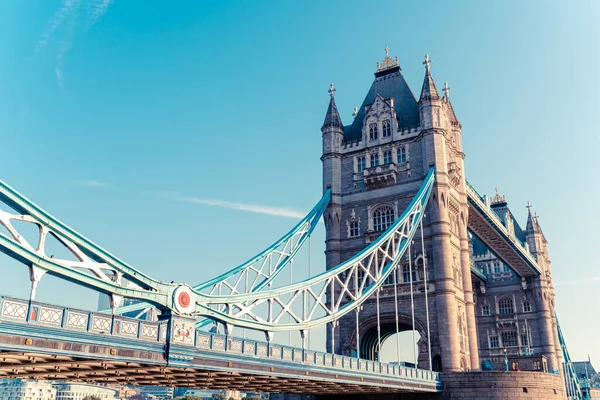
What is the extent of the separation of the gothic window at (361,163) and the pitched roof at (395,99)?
1.93m

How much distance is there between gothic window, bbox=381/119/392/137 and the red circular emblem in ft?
94.5

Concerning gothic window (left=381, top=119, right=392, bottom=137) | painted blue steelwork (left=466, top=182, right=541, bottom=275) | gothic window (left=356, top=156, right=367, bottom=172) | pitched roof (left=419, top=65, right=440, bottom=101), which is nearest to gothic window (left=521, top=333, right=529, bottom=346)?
painted blue steelwork (left=466, top=182, right=541, bottom=275)

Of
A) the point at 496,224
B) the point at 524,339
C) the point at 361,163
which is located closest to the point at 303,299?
the point at 361,163

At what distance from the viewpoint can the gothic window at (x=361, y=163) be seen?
4484 centimetres

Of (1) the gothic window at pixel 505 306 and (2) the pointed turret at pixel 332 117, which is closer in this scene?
(2) the pointed turret at pixel 332 117

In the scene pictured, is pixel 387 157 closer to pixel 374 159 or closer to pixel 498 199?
pixel 374 159

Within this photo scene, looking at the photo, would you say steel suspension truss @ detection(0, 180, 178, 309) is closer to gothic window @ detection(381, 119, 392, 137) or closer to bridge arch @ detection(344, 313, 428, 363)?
bridge arch @ detection(344, 313, 428, 363)

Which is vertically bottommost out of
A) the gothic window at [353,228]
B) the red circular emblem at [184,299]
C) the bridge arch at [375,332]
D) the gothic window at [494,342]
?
the red circular emblem at [184,299]

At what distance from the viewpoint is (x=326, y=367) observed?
82.4 feet

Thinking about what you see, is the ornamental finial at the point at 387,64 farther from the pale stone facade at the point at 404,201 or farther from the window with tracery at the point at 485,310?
the window with tracery at the point at 485,310

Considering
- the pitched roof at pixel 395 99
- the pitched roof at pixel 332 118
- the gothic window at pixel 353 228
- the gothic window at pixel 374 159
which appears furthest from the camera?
the pitched roof at pixel 332 118

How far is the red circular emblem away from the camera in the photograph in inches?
746

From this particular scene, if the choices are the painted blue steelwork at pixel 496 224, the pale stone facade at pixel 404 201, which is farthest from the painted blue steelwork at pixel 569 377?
the pale stone facade at pixel 404 201

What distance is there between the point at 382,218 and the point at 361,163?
4717 mm
